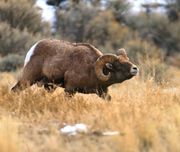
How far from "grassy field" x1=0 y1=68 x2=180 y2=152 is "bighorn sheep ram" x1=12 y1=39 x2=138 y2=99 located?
40 centimetres

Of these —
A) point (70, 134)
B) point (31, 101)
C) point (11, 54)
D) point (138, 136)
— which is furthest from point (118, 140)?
point (11, 54)

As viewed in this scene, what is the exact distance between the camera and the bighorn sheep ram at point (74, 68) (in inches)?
522

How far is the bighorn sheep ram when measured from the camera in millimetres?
13266

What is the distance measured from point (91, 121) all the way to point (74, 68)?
317 cm

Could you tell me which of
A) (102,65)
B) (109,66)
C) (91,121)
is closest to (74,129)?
(91,121)

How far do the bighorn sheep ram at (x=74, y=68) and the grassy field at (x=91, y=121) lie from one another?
1.33 feet

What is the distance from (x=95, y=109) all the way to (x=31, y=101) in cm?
165

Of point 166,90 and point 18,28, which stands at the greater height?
point 166,90

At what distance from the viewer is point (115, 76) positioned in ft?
44.3

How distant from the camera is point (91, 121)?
34.0ft

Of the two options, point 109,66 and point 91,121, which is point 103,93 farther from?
point 91,121

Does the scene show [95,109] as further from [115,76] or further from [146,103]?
[115,76]

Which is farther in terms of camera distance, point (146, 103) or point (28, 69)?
point (28, 69)

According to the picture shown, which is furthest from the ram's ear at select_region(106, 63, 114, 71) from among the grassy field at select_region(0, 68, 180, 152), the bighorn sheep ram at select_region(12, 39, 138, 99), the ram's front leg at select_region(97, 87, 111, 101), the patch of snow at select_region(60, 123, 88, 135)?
the patch of snow at select_region(60, 123, 88, 135)
